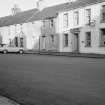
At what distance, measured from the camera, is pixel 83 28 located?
3170 cm

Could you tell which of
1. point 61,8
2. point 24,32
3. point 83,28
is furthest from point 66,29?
point 24,32

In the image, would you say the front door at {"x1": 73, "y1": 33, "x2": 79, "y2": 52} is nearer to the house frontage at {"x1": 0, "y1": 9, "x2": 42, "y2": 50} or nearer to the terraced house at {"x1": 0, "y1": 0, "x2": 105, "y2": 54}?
the terraced house at {"x1": 0, "y1": 0, "x2": 105, "y2": 54}

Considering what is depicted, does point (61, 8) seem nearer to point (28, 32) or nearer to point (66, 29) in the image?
point (66, 29)

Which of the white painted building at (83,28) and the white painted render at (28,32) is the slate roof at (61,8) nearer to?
the white painted building at (83,28)

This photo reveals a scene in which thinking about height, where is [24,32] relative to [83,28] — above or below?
above

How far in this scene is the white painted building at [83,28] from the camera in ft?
96.3

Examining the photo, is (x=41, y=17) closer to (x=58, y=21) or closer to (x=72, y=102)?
(x=58, y=21)

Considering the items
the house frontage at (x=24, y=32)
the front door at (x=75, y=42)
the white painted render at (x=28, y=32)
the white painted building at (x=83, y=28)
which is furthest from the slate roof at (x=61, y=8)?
the front door at (x=75, y=42)

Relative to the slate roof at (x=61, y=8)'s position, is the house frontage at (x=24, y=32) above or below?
below

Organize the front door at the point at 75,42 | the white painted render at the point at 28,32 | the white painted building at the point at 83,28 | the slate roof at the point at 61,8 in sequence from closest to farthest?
the white painted building at the point at 83,28 → the slate roof at the point at 61,8 → the front door at the point at 75,42 → the white painted render at the point at 28,32

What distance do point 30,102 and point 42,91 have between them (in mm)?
1416

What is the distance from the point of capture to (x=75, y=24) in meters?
33.8

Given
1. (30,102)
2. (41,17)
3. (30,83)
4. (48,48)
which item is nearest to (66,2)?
(41,17)

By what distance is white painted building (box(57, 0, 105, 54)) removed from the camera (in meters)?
29.3
